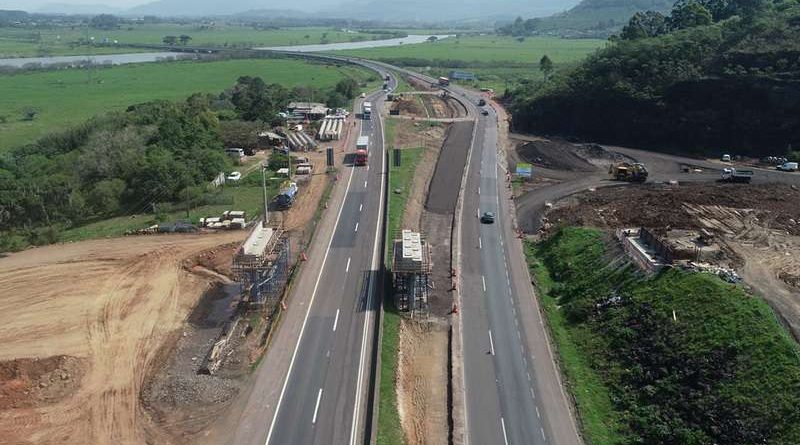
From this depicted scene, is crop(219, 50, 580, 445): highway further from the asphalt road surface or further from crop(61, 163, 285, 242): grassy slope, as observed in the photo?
crop(61, 163, 285, 242): grassy slope

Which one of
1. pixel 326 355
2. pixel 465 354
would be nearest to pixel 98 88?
pixel 326 355

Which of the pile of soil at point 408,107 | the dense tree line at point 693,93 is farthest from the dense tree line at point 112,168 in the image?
the dense tree line at point 693,93

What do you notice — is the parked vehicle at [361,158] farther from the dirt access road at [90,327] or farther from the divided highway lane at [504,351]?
the dirt access road at [90,327]

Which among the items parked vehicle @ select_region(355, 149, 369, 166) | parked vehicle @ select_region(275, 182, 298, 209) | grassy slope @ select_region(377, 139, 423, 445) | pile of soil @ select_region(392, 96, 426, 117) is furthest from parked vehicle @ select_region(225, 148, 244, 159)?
pile of soil @ select_region(392, 96, 426, 117)

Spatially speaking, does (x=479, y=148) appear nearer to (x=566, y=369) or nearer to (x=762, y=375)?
(x=566, y=369)

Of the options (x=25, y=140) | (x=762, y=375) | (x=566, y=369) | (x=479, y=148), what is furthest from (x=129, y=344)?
(x=25, y=140)

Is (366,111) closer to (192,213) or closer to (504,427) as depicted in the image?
(192,213)
